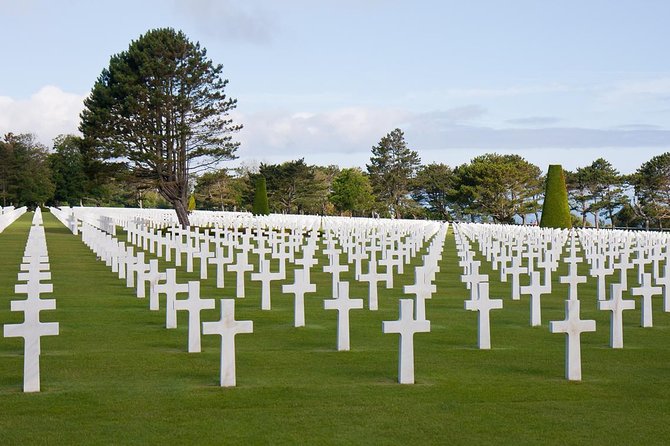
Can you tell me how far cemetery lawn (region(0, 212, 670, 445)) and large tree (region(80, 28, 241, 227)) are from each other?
32.2m

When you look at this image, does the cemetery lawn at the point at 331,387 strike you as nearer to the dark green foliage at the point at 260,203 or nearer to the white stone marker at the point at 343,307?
the white stone marker at the point at 343,307

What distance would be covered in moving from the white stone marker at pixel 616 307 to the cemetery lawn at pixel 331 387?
0.54ft

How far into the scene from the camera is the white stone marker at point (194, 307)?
27.7ft

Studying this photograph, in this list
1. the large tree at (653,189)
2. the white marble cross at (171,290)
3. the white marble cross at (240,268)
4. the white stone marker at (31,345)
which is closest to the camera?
the white stone marker at (31,345)

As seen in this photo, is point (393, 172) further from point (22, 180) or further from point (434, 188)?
point (22, 180)

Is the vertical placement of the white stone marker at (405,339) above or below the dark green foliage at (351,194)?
below

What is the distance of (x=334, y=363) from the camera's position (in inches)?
326

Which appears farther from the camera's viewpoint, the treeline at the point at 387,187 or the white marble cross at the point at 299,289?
the treeline at the point at 387,187

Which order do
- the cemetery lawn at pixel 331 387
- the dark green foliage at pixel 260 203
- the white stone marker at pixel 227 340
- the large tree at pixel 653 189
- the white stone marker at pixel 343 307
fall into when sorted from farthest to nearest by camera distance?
the large tree at pixel 653 189 < the dark green foliage at pixel 260 203 < the white stone marker at pixel 343 307 < the white stone marker at pixel 227 340 < the cemetery lawn at pixel 331 387

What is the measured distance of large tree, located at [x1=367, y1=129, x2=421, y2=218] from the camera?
309 ft

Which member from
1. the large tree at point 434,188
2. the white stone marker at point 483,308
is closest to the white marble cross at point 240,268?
the white stone marker at point 483,308

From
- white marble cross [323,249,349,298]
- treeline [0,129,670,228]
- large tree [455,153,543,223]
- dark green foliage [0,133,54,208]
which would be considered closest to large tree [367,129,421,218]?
treeline [0,129,670,228]

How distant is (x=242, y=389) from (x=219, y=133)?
39541mm

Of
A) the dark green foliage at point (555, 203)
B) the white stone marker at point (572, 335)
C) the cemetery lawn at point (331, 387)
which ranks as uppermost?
the dark green foliage at point (555, 203)
